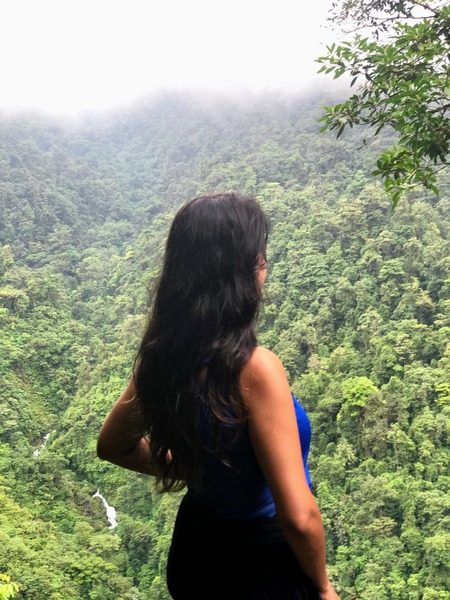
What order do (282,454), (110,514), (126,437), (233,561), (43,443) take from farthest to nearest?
(43,443), (110,514), (126,437), (233,561), (282,454)

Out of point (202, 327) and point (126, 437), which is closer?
point (202, 327)

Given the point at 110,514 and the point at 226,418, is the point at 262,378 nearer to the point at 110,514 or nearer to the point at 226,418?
the point at 226,418

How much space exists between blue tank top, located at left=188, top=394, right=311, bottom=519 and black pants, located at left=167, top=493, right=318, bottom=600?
0.02 m

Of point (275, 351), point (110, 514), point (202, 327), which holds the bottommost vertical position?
point (110, 514)

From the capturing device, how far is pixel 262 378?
0.72 metres

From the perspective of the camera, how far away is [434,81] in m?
1.49

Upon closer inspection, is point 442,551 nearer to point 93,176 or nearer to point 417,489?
point 417,489

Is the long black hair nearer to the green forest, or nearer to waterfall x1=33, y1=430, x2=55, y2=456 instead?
the green forest

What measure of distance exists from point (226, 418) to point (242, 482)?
11 centimetres

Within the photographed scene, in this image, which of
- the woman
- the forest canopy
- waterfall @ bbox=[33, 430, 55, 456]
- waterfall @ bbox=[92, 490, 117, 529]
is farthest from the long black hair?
waterfall @ bbox=[33, 430, 55, 456]

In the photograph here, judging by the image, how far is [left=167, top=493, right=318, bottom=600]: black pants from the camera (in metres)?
0.78

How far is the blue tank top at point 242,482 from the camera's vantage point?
0.76 m

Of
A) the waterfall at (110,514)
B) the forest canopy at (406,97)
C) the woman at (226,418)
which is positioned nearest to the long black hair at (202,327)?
the woman at (226,418)

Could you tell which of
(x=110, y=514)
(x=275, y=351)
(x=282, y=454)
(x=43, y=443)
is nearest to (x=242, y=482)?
(x=282, y=454)
